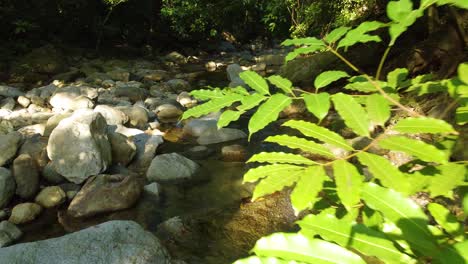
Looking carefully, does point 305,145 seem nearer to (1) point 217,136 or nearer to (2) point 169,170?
(2) point 169,170

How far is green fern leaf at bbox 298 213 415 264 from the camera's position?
0.63 m

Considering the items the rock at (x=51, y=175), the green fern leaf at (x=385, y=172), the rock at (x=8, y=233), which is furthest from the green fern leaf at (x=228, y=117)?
the rock at (x=51, y=175)

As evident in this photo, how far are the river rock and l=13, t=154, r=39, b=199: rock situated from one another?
28 cm

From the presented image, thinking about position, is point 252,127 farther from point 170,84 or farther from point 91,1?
point 91,1

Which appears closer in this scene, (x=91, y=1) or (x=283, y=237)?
(x=283, y=237)

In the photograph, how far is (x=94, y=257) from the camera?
9.14 feet

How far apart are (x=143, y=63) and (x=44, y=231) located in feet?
35.3

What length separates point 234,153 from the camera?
622 centimetres

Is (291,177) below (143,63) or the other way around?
the other way around

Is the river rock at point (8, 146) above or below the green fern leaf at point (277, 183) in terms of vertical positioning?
below

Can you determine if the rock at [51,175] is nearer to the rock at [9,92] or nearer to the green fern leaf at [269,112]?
the rock at [9,92]

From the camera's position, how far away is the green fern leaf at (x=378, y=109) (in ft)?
2.84

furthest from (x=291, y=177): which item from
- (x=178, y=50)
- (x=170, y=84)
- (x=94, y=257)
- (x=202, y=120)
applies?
(x=178, y=50)

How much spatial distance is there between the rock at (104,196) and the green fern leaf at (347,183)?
13.5 ft
